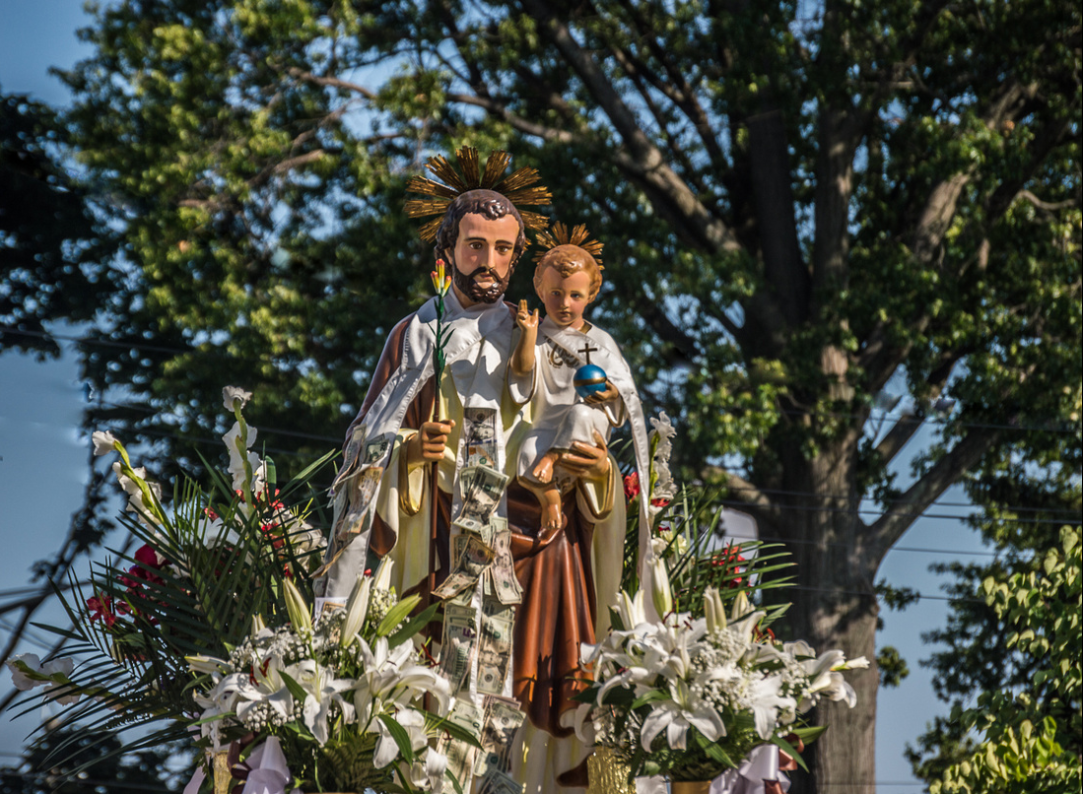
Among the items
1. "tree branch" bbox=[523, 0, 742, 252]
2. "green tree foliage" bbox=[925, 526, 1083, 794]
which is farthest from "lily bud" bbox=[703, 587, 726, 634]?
"tree branch" bbox=[523, 0, 742, 252]

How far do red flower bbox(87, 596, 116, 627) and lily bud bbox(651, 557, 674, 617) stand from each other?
5.76 ft

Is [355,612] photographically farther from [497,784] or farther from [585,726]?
[585,726]

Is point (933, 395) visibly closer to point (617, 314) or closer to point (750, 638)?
point (617, 314)

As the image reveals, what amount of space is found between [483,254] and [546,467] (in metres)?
0.78

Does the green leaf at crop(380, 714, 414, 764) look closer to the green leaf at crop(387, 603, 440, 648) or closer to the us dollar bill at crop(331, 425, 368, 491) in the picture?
the green leaf at crop(387, 603, 440, 648)

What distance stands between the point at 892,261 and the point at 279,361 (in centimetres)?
526

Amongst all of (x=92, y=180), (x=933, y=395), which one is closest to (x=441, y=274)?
(x=933, y=395)

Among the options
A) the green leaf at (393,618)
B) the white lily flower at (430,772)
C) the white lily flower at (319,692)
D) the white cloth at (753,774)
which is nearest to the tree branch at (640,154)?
the white cloth at (753,774)

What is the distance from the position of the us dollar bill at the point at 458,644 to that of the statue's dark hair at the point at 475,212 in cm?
125

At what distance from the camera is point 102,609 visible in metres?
3.97

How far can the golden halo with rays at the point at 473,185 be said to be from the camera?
14.0 ft

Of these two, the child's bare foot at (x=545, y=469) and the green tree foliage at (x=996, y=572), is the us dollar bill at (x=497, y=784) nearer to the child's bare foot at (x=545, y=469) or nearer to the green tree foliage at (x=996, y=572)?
the child's bare foot at (x=545, y=469)

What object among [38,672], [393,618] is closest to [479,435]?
[393,618]

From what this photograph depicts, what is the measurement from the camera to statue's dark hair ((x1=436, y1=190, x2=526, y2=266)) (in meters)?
4.12
